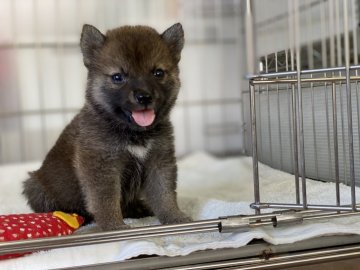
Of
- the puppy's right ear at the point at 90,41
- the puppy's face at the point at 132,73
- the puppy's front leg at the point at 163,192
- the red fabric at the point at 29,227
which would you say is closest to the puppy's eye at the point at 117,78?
the puppy's face at the point at 132,73

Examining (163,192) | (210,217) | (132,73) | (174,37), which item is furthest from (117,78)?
(210,217)

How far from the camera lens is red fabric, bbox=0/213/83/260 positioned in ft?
3.75

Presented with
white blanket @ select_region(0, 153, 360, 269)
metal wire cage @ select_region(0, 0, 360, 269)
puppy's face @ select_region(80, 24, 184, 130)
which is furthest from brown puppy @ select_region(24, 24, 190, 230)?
metal wire cage @ select_region(0, 0, 360, 269)

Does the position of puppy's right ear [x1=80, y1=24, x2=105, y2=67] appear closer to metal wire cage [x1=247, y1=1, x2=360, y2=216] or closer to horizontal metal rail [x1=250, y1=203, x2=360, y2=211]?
metal wire cage [x1=247, y1=1, x2=360, y2=216]

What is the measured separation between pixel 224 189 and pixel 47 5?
1661 mm

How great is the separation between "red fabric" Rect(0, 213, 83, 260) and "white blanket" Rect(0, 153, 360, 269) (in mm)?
110

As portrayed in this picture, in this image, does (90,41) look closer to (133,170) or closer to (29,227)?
(133,170)

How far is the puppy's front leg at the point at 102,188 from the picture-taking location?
130 centimetres

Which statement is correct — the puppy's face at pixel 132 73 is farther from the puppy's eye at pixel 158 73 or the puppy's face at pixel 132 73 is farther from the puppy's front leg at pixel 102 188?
the puppy's front leg at pixel 102 188

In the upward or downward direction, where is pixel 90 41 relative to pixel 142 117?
upward

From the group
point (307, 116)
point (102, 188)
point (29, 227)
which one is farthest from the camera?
point (307, 116)

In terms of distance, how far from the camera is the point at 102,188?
4.29 ft

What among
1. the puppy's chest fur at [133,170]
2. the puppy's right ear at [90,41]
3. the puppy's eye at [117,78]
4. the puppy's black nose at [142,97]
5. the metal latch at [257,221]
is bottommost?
the metal latch at [257,221]

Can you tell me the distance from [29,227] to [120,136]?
32 centimetres
